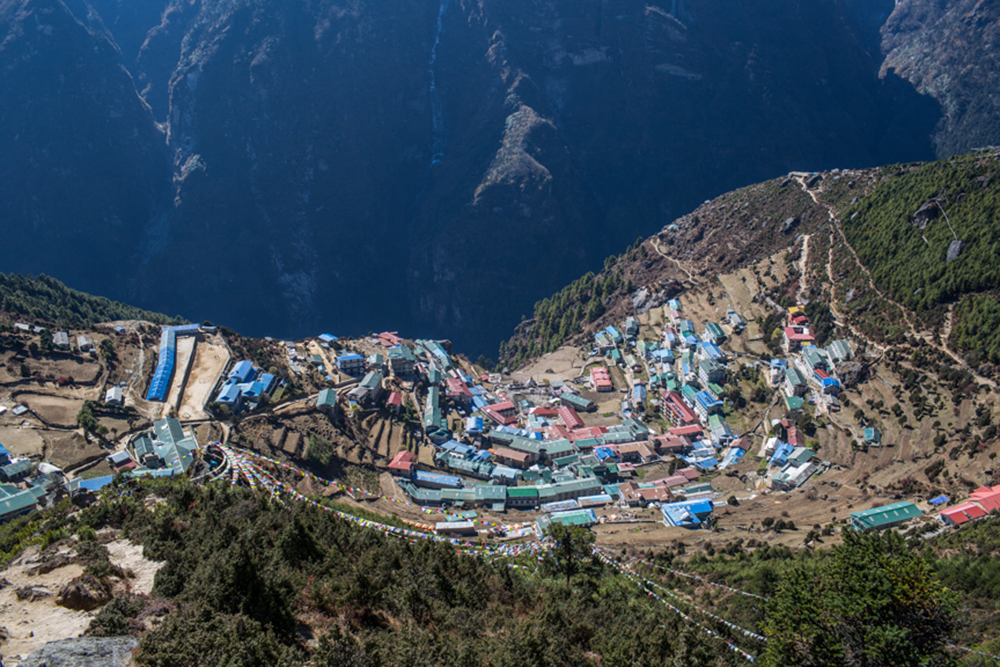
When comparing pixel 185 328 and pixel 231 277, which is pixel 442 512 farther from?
pixel 231 277

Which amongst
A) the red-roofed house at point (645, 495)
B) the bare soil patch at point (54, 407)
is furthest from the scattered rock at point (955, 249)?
the bare soil patch at point (54, 407)

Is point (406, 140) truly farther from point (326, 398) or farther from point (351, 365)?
point (326, 398)

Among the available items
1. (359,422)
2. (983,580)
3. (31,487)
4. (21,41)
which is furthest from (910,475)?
(21,41)

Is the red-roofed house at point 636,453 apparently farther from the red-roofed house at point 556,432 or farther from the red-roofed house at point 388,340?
the red-roofed house at point 388,340

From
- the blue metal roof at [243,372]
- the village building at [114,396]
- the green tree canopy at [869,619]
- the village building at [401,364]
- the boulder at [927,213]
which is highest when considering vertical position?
the boulder at [927,213]

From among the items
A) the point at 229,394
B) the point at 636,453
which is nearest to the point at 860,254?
the point at 636,453

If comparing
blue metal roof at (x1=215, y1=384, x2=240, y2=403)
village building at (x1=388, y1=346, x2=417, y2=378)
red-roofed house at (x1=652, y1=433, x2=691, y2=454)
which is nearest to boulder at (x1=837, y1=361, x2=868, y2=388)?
red-roofed house at (x1=652, y1=433, x2=691, y2=454)
